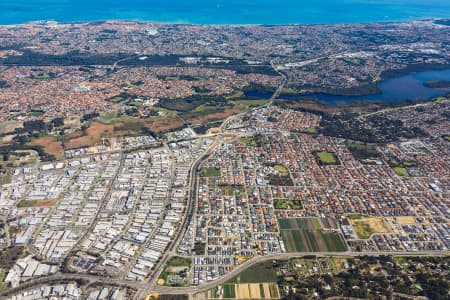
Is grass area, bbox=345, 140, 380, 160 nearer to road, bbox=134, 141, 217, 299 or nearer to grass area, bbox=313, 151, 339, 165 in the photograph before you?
grass area, bbox=313, 151, 339, 165

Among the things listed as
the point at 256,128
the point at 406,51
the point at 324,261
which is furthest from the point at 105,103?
the point at 406,51

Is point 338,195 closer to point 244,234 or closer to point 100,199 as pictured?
point 244,234

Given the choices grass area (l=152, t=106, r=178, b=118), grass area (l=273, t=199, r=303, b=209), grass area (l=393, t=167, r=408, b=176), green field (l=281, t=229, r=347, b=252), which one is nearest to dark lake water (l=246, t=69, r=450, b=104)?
grass area (l=152, t=106, r=178, b=118)

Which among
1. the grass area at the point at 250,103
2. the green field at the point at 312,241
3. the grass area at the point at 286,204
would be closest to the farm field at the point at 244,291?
the green field at the point at 312,241

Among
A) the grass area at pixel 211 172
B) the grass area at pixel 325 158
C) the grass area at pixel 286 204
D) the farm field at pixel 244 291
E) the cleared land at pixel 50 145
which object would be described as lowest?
the farm field at pixel 244 291

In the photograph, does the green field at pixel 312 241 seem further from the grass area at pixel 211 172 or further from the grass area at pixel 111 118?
the grass area at pixel 111 118

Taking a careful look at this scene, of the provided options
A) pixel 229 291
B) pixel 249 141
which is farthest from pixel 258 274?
pixel 249 141
